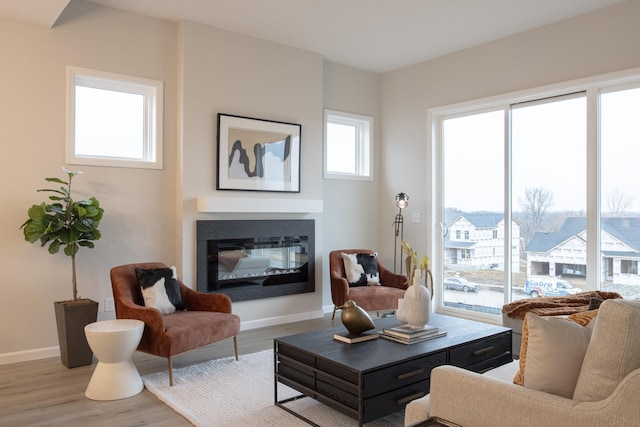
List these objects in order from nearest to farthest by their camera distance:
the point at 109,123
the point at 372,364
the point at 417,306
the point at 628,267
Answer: the point at 372,364 → the point at 417,306 → the point at 628,267 → the point at 109,123

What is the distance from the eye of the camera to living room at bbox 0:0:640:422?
3.92 meters

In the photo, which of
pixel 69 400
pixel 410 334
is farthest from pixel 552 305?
pixel 69 400

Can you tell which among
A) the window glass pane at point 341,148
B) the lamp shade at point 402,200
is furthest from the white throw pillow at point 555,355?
the window glass pane at point 341,148

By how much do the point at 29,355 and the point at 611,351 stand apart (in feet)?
13.5

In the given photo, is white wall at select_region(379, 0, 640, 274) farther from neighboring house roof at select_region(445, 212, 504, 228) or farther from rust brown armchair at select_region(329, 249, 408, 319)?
rust brown armchair at select_region(329, 249, 408, 319)

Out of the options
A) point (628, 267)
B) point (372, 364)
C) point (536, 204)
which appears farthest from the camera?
point (536, 204)

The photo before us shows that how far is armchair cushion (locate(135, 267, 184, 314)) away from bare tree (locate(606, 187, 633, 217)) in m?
3.84

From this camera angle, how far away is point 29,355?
12.8 ft

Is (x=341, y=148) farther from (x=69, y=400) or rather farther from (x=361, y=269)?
(x=69, y=400)

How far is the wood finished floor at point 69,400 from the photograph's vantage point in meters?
2.78

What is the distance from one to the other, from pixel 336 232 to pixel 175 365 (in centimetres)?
274

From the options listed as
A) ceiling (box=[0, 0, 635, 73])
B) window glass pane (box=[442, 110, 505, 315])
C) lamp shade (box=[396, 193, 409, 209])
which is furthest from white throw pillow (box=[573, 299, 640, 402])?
lamp shade (box=[396, 193, 409, 209])

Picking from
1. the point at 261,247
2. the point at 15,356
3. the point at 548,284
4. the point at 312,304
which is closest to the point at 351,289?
the point at 312,304

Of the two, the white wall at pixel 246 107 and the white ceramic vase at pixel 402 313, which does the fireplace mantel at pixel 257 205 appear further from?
the white ceramic vase at pixel 402 313
